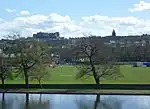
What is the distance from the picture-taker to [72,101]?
156 feet

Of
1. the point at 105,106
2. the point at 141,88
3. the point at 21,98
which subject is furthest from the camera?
the point at 141,88

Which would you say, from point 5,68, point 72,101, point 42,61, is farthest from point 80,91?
point 5,68

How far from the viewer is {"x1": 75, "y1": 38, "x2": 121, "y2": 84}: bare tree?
196 ft

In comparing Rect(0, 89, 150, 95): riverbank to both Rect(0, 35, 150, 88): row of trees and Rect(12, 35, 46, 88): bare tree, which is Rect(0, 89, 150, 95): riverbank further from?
Rect(12, 35, 46, 88): bare tree

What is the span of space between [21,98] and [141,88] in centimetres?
1841

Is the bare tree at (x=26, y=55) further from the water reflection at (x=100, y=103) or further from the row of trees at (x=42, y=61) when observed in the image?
the water reflection at (x=100, y=103)

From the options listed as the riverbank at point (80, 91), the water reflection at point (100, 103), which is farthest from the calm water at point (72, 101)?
the riverbank at point (80, 91)

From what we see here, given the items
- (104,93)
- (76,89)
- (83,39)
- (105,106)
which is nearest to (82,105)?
(105,106)

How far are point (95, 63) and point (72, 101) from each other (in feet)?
48.0

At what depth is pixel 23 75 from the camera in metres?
63.8

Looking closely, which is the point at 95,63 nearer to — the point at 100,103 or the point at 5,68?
the point at 5,68

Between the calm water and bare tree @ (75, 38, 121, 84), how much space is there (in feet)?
26.9

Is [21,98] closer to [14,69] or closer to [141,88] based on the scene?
[14,69]

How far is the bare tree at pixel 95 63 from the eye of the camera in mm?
59781
